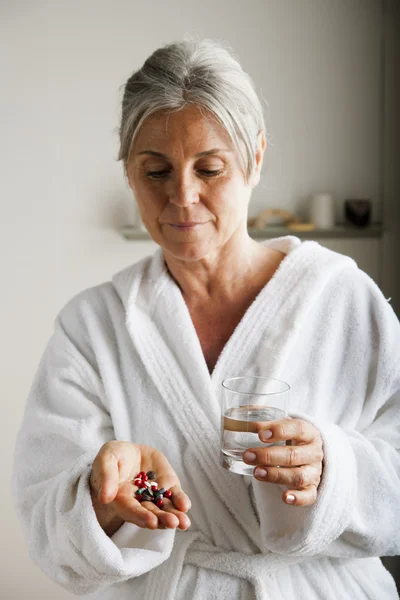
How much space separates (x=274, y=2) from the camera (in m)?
3.22

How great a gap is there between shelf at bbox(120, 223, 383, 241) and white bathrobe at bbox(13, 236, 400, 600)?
169cm

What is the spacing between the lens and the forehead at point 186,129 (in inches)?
50.6

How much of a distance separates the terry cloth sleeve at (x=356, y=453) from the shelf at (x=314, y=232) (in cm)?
183

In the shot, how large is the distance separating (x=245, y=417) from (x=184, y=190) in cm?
43

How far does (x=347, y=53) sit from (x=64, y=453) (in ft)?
8.22

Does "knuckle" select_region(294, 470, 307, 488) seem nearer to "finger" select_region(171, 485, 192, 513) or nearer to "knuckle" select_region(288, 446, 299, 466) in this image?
"knuckle" select_region(288, 446, 299, 466)

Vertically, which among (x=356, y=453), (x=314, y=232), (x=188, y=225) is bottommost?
→ (x=314, y=232)

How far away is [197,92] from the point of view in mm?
1294

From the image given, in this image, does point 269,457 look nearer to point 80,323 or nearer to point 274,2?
point 80,323

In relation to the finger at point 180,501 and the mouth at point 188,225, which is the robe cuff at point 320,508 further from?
the mouth at point 188,225

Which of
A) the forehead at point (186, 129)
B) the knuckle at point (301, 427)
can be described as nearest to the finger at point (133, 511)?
the knuckle at point (301, 427)

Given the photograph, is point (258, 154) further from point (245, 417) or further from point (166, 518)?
point (166, 518)

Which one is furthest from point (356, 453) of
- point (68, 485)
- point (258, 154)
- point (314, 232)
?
point (314, 232)

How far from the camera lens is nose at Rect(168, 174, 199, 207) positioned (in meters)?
1.30
